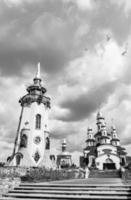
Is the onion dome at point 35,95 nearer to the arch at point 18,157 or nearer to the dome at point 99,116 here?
the arch at point 18,157

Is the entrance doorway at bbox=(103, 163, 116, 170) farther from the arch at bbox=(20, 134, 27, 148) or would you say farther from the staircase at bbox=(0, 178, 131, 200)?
the staircase at bbox=(0, 178, 131, 200)

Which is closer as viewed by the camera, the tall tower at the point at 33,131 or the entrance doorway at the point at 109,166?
the tall tower at the point at 33,131

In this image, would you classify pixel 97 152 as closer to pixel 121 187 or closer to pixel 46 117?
pixel 46 117

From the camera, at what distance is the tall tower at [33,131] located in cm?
3356

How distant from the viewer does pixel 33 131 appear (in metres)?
36.2

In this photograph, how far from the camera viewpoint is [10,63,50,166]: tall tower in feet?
110

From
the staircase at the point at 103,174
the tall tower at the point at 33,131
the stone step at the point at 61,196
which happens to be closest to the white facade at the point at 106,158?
the staircase at the point at 103,174

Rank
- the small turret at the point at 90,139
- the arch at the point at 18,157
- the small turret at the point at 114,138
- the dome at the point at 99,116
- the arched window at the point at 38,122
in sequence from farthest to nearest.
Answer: the dome at the point at 99,116
the small turret at the point at 90,139
the small turret at the point at 114,138
the arched window at the point at 38,122
the arch at the point at 18,157

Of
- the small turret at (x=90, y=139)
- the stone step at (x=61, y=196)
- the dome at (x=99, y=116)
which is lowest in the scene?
the stone step at (x=61, y=196)

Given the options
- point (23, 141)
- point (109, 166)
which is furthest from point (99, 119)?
point (23, 141)

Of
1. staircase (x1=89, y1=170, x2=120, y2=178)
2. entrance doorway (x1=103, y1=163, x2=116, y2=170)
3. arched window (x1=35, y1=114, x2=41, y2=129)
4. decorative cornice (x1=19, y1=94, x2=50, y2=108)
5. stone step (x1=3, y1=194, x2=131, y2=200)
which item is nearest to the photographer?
stone step (x1=3, y1=194, x2=131, y2=200)

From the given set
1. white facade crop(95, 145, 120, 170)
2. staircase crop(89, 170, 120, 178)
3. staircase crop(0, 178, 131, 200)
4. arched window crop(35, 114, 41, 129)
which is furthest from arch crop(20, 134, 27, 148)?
white facade crop(95, 145, 120, 170)

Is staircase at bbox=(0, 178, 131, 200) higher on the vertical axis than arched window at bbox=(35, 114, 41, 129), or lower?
lower

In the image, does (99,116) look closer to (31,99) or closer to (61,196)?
(31,99)
